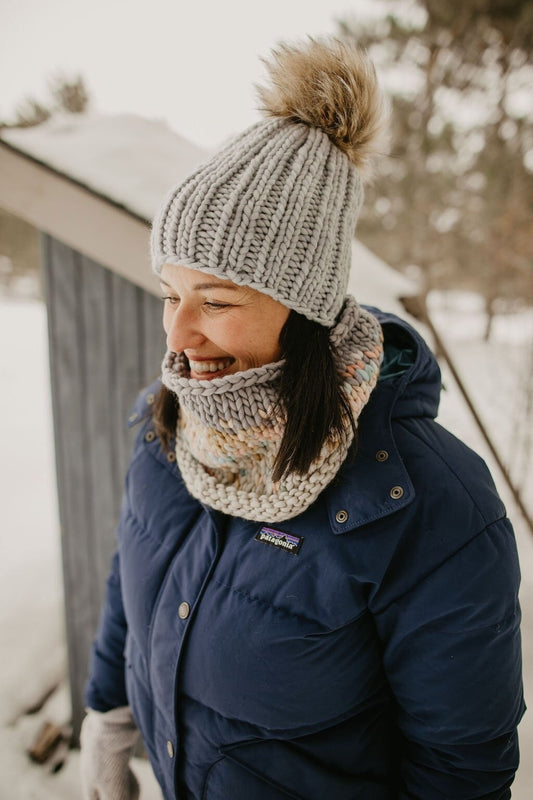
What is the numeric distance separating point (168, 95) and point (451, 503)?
5.05 metres

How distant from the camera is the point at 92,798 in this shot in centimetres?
148

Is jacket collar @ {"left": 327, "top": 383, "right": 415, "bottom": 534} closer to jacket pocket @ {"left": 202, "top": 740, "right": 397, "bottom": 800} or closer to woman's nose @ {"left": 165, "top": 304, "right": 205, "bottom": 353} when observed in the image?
woman's nose @ {"left": 165, "top": 304, "right": 205, "bottom": 353}

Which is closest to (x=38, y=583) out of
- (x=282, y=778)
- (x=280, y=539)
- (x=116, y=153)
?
(x=116, y=153)

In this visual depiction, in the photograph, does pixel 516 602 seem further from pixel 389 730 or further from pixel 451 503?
pixel 389 730

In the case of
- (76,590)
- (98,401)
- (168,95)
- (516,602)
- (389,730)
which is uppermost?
(168,95)

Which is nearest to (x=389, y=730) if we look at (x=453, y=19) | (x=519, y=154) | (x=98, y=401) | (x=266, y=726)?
(x=266, y=726)

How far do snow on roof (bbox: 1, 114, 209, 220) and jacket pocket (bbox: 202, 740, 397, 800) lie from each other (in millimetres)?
1770

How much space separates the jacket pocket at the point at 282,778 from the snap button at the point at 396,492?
0.67 metres

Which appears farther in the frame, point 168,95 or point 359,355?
point 168,95

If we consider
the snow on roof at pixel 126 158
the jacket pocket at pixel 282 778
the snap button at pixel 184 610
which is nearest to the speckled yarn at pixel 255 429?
the snap button at pixel 184 610

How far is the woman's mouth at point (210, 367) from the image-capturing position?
1.01m

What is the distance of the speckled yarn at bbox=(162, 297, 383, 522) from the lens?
0.96 m

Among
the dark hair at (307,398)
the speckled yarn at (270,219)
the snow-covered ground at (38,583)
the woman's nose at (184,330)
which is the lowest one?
the snow-covered ground at (38,583)

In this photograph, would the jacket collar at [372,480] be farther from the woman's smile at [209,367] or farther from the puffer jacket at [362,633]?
the woman's smile at [209,367]
